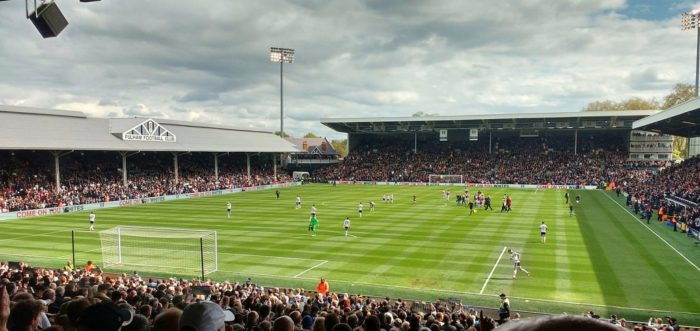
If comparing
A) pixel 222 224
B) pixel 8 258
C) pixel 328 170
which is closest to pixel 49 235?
pixel 8 258

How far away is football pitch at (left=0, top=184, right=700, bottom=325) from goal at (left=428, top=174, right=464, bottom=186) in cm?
3330

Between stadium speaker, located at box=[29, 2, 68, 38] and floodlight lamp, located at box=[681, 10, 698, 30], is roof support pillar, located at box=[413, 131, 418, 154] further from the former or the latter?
stadium speaker, located at box=[29, 2, 68, 38]

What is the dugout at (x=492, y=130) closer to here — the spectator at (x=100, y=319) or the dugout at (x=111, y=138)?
the dugout at (x=111, y=138)

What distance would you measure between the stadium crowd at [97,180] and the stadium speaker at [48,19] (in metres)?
36.0

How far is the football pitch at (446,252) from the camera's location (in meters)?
19.0

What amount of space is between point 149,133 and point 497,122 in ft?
175

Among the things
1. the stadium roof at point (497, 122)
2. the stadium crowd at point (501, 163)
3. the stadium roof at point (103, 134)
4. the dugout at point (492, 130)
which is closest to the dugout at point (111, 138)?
the stadium roof at point (103, 134)

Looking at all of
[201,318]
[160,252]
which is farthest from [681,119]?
[201,318]

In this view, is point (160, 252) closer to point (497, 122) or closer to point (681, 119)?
point (681, 119)

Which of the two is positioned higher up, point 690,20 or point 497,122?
point 690,20

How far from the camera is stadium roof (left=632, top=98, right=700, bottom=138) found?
1494 inches

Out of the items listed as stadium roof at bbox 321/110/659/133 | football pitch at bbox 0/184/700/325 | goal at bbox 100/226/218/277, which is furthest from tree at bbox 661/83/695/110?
goal at bbox 100/226/218/277

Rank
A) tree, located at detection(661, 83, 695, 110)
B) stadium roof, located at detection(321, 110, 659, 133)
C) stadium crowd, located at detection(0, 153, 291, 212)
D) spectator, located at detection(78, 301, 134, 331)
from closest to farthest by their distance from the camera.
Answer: spectator, located at detection(78, 301, 134, 331), stadium crowd, located at detection(0, 153, 291, 212), stadium roof, located at detection(321, 110, 659, 133), tree, located at detection(661, 83, 695, 110)

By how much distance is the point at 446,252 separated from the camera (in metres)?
26.2
